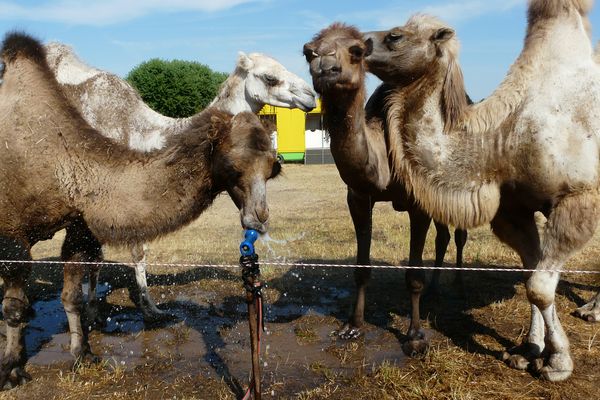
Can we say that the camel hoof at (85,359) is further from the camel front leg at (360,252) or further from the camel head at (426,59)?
the camel head at (426,59)

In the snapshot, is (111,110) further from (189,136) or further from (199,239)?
(199,239)

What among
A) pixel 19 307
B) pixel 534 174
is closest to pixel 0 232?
pixel 19 307

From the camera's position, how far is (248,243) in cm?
329

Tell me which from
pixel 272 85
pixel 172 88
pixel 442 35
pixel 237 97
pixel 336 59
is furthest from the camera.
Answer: pixel 172 88

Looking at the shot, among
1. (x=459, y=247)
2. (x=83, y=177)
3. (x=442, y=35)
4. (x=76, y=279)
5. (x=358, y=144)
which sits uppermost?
(x=442, y=35)

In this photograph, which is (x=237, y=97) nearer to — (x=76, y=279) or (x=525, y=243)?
(x=76, y=279)

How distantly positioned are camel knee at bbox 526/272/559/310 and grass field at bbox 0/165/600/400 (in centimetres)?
66

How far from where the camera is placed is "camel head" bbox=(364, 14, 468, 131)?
4.35m

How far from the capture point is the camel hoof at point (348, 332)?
5.27 m

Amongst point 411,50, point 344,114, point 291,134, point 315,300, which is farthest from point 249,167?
point 291,134

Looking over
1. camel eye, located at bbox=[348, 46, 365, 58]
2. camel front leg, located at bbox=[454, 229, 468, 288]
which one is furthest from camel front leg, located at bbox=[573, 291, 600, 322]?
camel eye, located at bbox=[348, 46, 365, 58]

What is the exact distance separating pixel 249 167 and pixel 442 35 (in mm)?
1998

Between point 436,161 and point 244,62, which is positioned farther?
point 244,62

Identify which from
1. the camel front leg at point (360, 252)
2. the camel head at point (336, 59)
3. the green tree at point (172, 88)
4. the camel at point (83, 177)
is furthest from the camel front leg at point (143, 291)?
the green tree at point (172, 88)
